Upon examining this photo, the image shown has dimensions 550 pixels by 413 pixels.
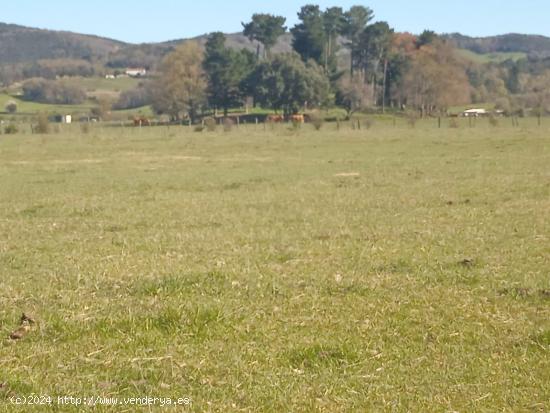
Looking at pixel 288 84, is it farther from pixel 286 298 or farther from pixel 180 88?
pixel 286 298

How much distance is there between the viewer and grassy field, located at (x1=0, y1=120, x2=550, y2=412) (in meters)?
5.98

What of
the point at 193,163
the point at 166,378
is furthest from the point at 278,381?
the point at 193,163

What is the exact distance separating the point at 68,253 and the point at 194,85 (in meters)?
95.3

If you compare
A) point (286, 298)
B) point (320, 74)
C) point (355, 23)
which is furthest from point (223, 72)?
point (286, 298)

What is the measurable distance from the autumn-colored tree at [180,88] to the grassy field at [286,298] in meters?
84.5

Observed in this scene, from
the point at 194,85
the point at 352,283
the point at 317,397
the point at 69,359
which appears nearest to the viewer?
the point at 317,397

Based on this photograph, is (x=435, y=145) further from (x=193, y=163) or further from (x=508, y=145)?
(x=193, y=163)

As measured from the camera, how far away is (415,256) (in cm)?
1112

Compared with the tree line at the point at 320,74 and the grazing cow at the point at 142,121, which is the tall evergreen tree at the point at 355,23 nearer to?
the tree line at the point at 320,74

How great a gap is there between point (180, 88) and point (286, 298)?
98491 mm

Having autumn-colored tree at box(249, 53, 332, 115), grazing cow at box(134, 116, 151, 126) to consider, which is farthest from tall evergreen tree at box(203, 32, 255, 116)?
grazing cow at box(134, 116, 151, 126)

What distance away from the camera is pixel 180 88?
10506 cm

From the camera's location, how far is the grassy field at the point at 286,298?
5977 millimetres

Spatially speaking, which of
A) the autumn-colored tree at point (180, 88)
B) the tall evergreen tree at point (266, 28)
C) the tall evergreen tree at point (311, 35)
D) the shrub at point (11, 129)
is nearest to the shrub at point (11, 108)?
the autumn-colored tree at point (180, 88)
